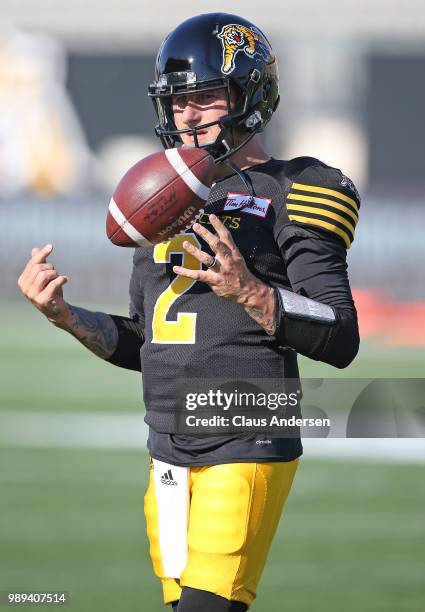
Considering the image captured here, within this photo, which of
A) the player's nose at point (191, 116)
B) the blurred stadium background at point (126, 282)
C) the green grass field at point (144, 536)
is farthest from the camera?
the blurred stadium background at point (126, 282)

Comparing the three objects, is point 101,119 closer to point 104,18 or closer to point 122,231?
point 104,18

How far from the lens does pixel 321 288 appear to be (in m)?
2.77

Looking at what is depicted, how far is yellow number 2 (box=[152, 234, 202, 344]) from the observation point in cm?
287

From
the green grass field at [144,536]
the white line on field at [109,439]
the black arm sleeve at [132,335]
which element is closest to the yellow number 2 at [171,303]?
the black arm sleeve at [132,335]

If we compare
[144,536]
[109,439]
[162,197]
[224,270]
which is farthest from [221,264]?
[109,439]

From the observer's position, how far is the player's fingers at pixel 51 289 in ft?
9.44

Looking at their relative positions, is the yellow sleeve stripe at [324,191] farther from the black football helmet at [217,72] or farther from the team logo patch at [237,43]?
the team logo patch at [237,43]

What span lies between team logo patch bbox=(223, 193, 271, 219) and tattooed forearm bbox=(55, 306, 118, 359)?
1.66 feet

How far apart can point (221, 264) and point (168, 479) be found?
62cm

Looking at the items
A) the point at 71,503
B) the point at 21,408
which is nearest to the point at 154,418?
the point at 71,503

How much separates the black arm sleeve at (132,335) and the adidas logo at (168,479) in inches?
16.2

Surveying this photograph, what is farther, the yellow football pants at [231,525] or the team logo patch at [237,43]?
the team logo patch at [237,43]

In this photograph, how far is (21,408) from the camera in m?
7.93

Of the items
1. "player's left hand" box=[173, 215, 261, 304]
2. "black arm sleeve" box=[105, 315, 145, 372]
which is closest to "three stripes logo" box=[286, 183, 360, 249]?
"player's left hand" box=[173, 215, 261, 304]
